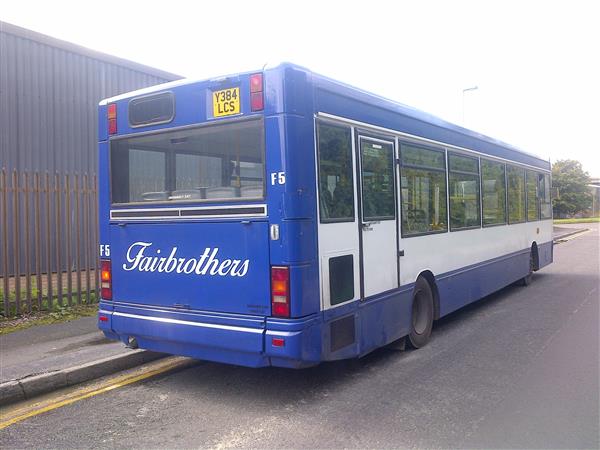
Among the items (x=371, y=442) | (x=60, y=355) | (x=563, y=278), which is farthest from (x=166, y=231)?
(x=563, y=278)

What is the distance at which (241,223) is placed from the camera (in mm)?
4766

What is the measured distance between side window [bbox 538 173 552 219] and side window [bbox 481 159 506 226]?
3.30 m

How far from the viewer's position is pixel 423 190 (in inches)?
265

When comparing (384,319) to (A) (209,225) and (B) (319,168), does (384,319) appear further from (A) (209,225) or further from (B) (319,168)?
(A) (209,225)

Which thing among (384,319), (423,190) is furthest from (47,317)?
(423,190)

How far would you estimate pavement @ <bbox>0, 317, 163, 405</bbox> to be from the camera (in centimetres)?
526

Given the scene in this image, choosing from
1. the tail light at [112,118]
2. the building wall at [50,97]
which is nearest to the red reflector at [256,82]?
the tail light at [112,118]

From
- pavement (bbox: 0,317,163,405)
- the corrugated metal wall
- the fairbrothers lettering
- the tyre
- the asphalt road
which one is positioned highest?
the corrugated metal wall

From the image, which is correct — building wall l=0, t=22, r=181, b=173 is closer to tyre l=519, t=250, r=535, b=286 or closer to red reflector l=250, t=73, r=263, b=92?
red reflector l=250, t=73, r=263, b=92

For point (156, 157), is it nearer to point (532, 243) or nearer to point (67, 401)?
point (67, 401)

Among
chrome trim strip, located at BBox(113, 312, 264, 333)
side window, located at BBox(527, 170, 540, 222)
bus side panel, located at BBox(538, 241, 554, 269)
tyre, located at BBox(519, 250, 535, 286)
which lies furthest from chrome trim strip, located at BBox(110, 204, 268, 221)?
bus side panel, located at BBox(538, 241, 554, 269)

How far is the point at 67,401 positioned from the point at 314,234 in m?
2.86

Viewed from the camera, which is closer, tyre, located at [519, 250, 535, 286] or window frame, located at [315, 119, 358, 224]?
window frame, located at [315, 119, 358, 224]

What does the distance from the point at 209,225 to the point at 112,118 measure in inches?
69.6
